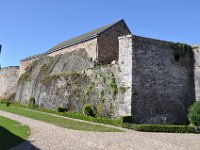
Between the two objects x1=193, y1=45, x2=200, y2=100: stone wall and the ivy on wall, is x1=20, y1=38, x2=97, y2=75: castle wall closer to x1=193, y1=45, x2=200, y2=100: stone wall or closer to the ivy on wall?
the ivy on wall

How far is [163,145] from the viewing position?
43.4ft

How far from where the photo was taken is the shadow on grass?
37.3ft

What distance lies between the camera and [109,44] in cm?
3170

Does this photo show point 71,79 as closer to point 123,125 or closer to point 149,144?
point 123,125

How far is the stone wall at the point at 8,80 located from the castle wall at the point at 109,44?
771 inches

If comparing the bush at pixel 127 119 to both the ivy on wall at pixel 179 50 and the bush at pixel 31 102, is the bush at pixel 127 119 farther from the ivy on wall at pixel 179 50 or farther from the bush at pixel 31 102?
the bush at pixel 31 102

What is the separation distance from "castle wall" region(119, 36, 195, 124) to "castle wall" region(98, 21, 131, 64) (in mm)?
7977

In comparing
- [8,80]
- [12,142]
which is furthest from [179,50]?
[8,80]

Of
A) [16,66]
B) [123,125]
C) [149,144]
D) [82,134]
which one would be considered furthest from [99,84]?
[16,66]

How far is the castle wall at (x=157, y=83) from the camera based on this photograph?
22.2 meters

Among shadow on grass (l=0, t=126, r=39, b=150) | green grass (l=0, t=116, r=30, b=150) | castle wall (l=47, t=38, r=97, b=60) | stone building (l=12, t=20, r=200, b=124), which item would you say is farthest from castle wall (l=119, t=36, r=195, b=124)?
shadow on grass (l=0, t=126, r=39, b=150)

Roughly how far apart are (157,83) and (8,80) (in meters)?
29.6

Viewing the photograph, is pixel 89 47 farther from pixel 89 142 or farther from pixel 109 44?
pixel 89 142

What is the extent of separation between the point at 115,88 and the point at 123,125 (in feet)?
14.4
